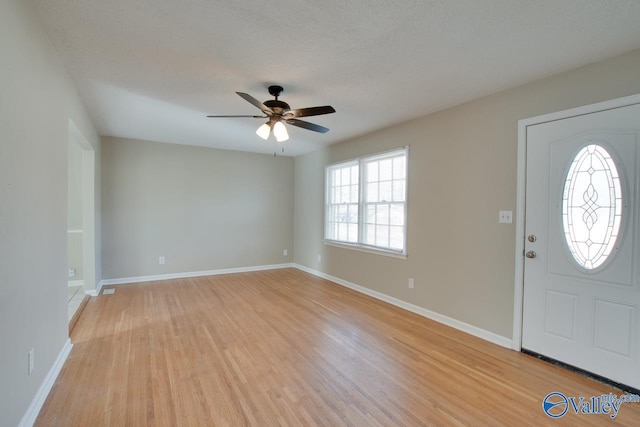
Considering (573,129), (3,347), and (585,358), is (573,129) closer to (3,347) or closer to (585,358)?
(585,358)

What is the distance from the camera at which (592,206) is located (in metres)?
2.32

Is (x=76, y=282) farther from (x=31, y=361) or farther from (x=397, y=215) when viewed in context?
(x=397, y=215)

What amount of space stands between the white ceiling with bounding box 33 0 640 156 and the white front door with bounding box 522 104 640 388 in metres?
0.63

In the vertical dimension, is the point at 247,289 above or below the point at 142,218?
below

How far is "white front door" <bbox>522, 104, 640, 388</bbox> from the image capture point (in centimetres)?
214

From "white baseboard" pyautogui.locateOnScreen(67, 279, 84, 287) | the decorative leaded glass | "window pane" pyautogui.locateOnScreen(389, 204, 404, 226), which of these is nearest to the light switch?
the decorative leaded glass

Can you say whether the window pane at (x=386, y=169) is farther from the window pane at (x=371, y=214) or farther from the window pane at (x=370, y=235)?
the window pane at (x=370, y=235)

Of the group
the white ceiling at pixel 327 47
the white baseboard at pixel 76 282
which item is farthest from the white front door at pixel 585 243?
the white baseboard at pixel 76 282

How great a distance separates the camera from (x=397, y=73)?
100 inches

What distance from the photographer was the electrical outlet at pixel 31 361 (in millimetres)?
1746

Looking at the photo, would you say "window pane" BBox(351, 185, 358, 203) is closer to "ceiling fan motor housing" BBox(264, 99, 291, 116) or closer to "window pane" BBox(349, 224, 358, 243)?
"window pane" BBox(349, 224, 358, 243)

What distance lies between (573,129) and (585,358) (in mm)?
1842

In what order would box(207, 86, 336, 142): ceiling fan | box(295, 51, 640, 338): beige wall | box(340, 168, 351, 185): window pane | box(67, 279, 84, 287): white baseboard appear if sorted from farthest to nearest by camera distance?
box(340, 168, 351, 185): window pane → box(67, 279, 84, 287): white baseboard → box(207, 86, 336, 142): ceiling fan → box(295, 51, 640, 338): beige wall

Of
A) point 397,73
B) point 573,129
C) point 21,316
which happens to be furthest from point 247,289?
point 573,129
